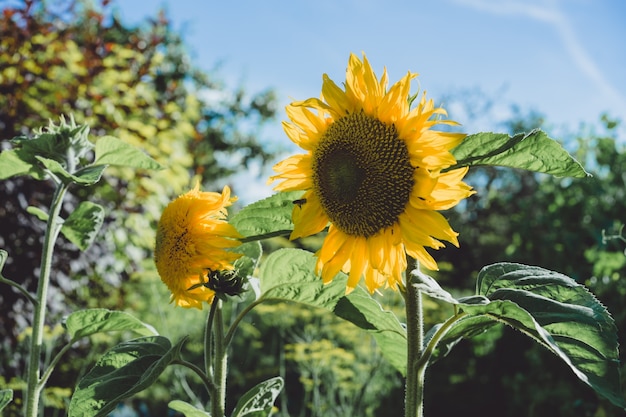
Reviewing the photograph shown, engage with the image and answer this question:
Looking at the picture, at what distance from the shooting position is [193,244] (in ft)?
3.26

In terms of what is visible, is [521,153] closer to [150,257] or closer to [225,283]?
[225,283]

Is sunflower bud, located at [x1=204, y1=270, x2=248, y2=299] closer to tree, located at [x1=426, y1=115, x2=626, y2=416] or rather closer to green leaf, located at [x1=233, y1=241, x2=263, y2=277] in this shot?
green leaf, located at [x1=233, y1=241, x2=263, y2=277]

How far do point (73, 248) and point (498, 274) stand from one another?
327 centimetres

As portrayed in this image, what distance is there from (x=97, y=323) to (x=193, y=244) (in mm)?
303

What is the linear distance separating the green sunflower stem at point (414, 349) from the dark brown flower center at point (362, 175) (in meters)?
0.13

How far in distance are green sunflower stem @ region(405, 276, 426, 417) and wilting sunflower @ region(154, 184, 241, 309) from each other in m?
0.28

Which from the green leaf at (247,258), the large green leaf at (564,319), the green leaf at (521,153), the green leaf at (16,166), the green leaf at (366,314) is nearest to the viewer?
the large green leaf at (564,319)

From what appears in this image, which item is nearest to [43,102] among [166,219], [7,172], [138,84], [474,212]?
[138,84]

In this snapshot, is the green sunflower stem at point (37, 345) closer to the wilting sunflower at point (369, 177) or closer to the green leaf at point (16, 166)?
the green leaf at point (16, 166)

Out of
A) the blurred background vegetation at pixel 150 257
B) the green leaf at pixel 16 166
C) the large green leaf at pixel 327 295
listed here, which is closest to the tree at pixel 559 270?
the blurred background vegetation at pixel 150 257

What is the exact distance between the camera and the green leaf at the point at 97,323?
112 centimetres

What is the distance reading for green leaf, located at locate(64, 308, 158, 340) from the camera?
44.2 inches

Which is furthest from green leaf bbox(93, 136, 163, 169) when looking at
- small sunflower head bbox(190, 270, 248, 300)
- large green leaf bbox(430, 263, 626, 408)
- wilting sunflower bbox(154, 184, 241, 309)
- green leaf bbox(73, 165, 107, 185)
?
large green leaf bbox(430, 263, 626, 408)

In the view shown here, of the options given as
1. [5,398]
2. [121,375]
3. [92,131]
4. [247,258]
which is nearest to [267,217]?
[247,258]
